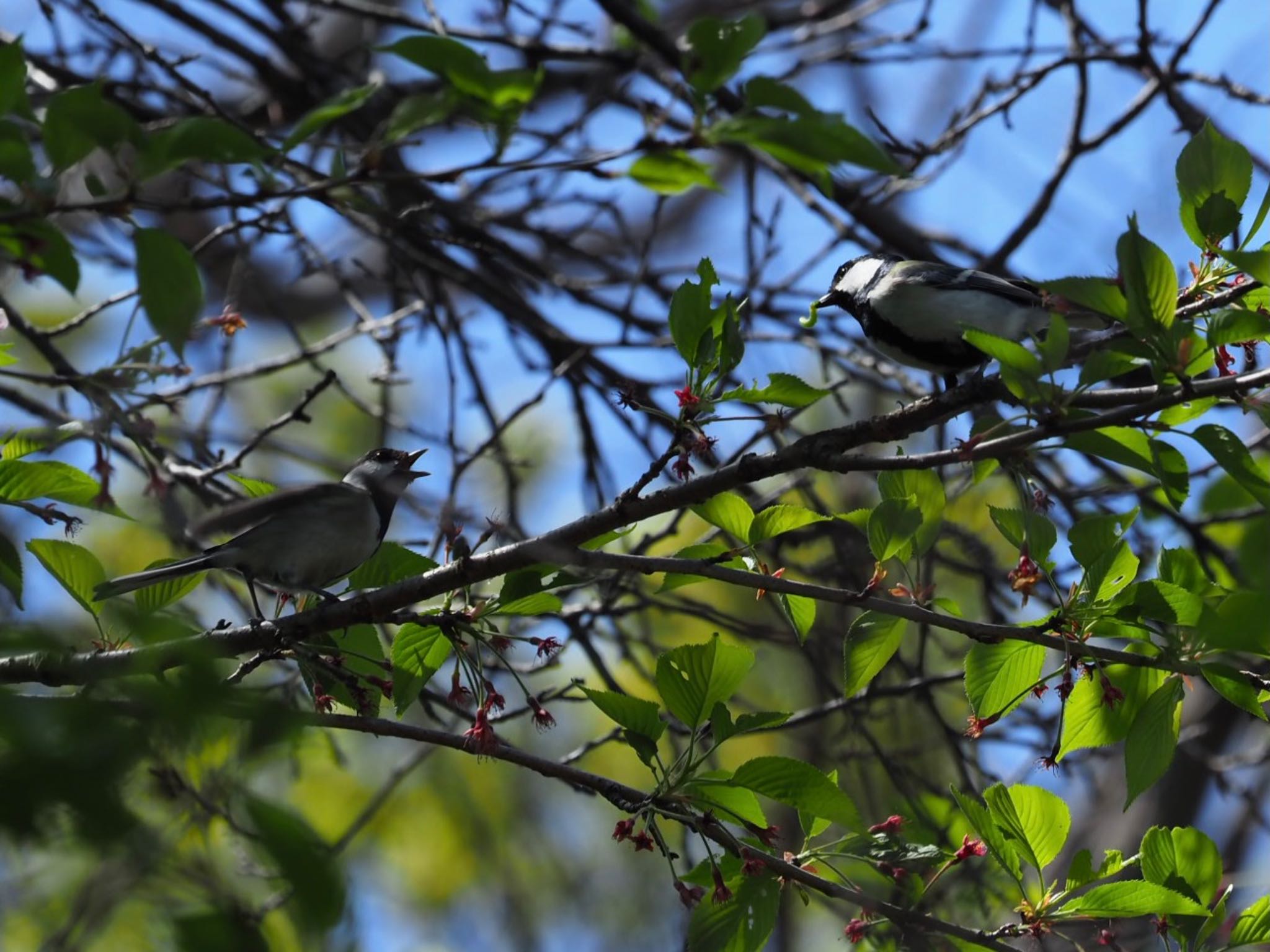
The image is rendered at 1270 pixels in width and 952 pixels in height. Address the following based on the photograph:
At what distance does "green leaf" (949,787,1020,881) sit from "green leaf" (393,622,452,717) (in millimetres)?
1152

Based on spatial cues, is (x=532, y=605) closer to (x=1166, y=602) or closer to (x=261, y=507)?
(x=261, y=507)

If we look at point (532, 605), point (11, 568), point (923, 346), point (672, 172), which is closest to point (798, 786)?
Answer: point (532, 605)

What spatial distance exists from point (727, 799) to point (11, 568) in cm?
166

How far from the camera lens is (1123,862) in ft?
8.95

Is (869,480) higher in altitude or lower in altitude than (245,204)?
higher

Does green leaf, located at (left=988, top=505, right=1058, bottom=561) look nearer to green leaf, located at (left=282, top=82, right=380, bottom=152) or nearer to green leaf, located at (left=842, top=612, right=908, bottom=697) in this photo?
green leaf, located at (left=842, top=612, right=908, bottom=697)

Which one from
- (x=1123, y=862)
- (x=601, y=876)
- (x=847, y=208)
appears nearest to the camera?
(x=1123, y=862)

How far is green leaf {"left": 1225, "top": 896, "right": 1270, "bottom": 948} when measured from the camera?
2607mm

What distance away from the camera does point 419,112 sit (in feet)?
8.30

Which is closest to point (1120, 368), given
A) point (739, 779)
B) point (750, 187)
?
point (739, 779)

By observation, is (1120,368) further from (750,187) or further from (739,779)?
(750,187)

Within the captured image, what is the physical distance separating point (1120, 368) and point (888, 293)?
2.54 m

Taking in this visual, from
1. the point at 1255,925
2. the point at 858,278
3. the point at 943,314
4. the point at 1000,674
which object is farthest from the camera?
the point at 858,278

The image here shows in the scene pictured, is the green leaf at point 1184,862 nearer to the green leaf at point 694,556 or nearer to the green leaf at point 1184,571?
the green leaf at point 1184,571
